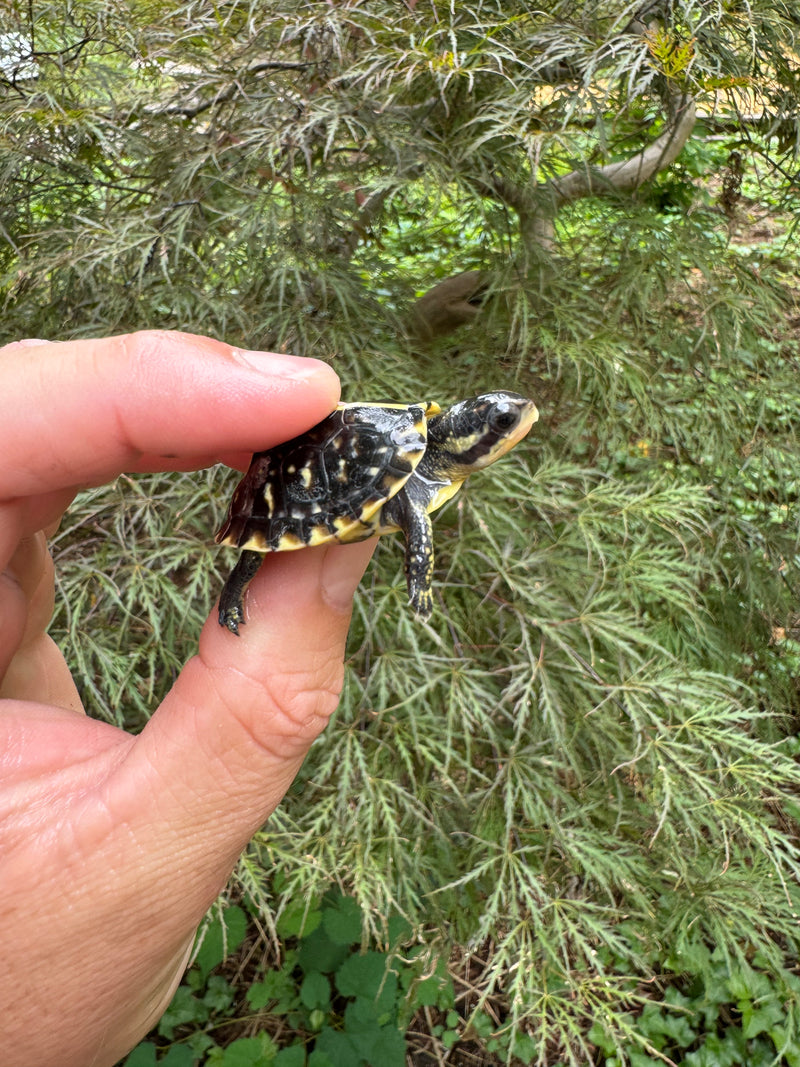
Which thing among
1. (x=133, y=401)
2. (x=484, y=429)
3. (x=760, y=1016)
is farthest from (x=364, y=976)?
(x=133, y=401)

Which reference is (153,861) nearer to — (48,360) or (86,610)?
(48,360)

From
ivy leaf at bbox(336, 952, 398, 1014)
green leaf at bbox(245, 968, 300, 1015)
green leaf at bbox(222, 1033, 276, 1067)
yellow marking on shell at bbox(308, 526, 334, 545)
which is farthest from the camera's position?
green leaf at bbox(245, 968, 300, 1015)

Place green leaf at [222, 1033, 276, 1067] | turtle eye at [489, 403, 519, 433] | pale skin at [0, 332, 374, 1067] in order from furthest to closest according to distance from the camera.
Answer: green leaf at [222, 1033, 276, 1067] < turtle eye at [489, 403, 519, 433] < pale skin at [0, 332, 374, 1067]

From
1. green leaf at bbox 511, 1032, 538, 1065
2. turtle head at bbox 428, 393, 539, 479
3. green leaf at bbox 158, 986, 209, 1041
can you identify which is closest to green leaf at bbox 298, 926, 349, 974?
green leaf at bbox 158, 986, 209, 1041

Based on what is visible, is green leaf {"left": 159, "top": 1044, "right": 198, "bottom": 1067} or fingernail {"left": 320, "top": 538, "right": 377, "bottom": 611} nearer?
fingernail {"left": 320, "top": 538, "right": 377, "bottom": 611}

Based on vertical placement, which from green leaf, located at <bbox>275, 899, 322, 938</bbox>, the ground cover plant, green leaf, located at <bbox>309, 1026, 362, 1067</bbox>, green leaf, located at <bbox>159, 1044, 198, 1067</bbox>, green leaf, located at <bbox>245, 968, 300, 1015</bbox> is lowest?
green leaf, located at <bbox>245, 968, 300, 1015</bbox>

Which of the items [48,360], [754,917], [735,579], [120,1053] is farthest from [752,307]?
[120,1053]

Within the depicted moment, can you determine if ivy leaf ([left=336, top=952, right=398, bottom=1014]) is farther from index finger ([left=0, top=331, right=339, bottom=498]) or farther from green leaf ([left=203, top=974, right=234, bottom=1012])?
index finger ([left=0, top=331, right=339, bottom=498])

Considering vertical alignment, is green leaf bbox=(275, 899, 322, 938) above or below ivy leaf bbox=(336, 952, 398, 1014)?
above
